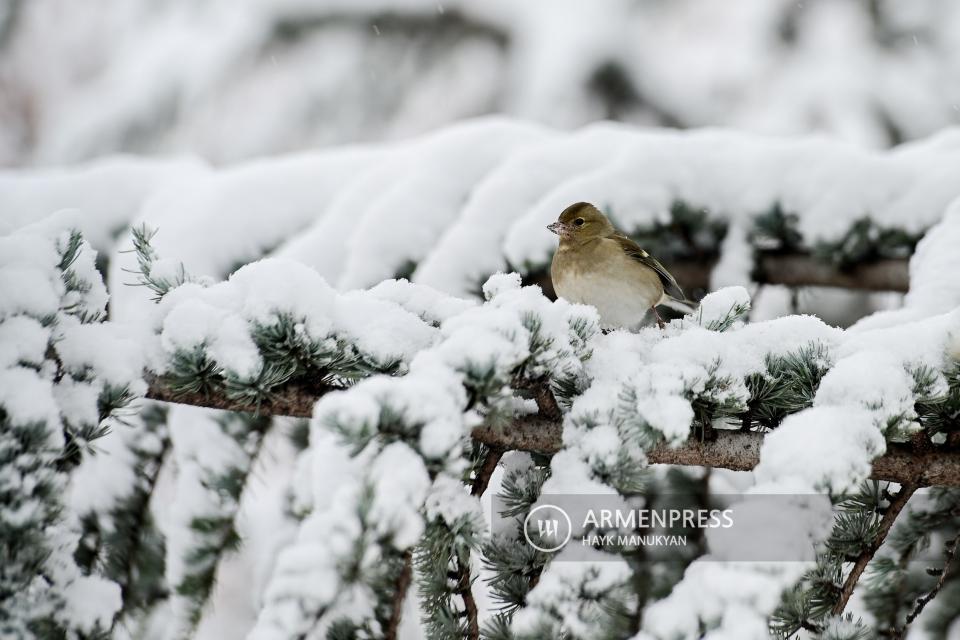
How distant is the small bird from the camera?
1.57 m

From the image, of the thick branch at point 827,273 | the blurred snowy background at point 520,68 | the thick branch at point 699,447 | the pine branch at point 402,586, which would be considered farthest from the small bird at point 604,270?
the blurred snowy background at point 520,68

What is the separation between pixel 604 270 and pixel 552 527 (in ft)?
3.08

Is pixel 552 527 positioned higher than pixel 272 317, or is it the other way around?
pixel 272 317

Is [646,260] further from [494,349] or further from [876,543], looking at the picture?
[494,349]

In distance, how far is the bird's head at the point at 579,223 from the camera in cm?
157

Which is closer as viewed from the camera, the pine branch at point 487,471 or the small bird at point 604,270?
the pine branch at point 487,471

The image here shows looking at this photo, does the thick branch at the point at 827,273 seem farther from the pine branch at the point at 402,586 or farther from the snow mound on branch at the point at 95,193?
the snow mound on branch at the point at 95,193

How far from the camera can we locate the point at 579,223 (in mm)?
1604

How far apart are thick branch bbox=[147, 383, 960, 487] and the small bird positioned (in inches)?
28.9

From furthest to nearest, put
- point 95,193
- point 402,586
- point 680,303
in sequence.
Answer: point 95,193 → point 680,303 → point 402,586

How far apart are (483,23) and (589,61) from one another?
0.58 meters

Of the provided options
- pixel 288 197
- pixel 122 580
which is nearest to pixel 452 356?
pixel 122 580

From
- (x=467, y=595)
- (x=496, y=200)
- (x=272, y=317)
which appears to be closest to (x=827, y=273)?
(x=496, y=200)

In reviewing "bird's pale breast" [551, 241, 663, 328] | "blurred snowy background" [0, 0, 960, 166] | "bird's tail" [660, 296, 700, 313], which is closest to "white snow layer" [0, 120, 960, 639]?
"bird's pale breast" [551, 241, 663, 328]
